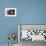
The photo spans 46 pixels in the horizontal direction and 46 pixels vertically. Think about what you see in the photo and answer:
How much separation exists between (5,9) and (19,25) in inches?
21.8

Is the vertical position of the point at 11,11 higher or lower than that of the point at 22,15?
higher

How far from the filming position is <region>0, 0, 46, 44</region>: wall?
10.4 ft

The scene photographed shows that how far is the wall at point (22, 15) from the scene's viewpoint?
3184 millimetres

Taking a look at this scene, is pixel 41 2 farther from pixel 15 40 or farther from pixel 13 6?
pixel 15 40

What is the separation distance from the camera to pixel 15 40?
10.2 feet

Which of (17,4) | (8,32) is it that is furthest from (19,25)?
(17,4)

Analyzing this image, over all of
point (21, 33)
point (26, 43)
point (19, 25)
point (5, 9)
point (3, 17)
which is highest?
point (5, 9)

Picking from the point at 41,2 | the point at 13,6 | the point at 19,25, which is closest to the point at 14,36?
the point at 19,25

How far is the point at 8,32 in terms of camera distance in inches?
126

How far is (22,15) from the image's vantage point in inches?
126

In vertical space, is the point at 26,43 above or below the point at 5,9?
below

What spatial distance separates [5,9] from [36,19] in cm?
83

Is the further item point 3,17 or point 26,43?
point 3,17

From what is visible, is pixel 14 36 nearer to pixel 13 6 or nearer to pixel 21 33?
pixel 21 33
